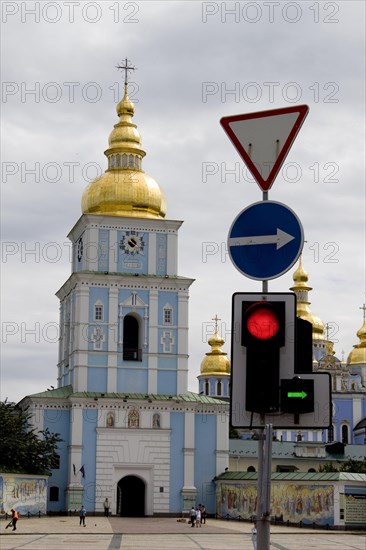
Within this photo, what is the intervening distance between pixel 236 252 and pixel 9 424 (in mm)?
45131

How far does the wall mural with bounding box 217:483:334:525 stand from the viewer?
4609 centimetres

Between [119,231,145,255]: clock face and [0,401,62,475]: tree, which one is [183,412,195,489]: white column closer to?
[0,401,62,475]: tree

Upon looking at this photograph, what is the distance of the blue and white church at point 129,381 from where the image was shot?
52.8 m

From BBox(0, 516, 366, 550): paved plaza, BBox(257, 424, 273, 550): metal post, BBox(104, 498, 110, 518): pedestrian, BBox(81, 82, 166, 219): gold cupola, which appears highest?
BBox(81, 82, 166, 219): gold cupola

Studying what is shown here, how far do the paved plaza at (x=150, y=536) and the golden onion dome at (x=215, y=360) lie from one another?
40.9 meters

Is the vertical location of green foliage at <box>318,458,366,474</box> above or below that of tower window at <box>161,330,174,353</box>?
below

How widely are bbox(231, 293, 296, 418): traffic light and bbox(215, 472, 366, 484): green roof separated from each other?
4047 centimetres

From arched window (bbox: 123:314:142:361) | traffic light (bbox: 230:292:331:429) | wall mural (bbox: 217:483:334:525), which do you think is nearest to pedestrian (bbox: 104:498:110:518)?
wall mural (bbox: 217:483:334:525)

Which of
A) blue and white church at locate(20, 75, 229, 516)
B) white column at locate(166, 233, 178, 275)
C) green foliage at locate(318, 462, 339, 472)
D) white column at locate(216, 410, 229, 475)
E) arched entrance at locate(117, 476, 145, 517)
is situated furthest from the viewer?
green foliage at locate(318, 462, 339, 472)

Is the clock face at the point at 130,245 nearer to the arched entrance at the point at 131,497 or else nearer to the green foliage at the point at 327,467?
the arched entrance at the point at 131,497

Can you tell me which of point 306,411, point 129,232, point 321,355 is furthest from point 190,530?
point 321,355

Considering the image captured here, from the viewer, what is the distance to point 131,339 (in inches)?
2200

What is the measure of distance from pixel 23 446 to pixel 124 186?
601 inches

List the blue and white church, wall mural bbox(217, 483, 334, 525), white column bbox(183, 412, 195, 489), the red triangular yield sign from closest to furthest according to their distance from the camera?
the red triangular yield sign, wall mural bbox(217, 483, 334, 525), the blue and white church, white column bbox(183, 412, 195, 489)
